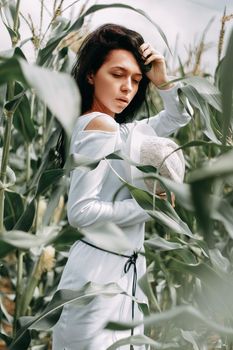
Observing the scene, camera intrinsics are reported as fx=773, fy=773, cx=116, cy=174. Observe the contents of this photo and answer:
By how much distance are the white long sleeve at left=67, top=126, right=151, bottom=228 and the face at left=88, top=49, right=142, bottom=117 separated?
96 millimetres

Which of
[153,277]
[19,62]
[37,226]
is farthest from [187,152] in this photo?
[19,62]

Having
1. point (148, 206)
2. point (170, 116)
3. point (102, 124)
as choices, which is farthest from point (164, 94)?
point (148, 206)

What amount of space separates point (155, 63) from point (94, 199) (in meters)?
0.32

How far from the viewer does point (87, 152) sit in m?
1.33

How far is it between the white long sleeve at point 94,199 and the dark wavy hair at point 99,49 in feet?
0.59

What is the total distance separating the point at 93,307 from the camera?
135cm

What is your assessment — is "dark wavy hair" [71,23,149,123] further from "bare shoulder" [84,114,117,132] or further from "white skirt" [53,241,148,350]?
"white skirt" [53,241,148,350]

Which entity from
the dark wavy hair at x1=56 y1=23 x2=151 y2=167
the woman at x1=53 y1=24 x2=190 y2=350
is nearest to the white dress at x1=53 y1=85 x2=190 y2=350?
the woman at x1=53 y1=24 x2=190 y2=350

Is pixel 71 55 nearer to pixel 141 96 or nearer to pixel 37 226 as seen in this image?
pixel 141 96

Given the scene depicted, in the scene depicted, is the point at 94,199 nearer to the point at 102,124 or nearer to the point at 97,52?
the point at 102,124

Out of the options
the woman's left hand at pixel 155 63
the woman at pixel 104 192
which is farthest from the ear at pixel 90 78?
the woman's left hand at pixel 155 63

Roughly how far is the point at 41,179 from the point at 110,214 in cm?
27

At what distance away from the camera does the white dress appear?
132 centimetres

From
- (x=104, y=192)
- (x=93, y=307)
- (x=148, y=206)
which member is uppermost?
(x=148, y=206)
